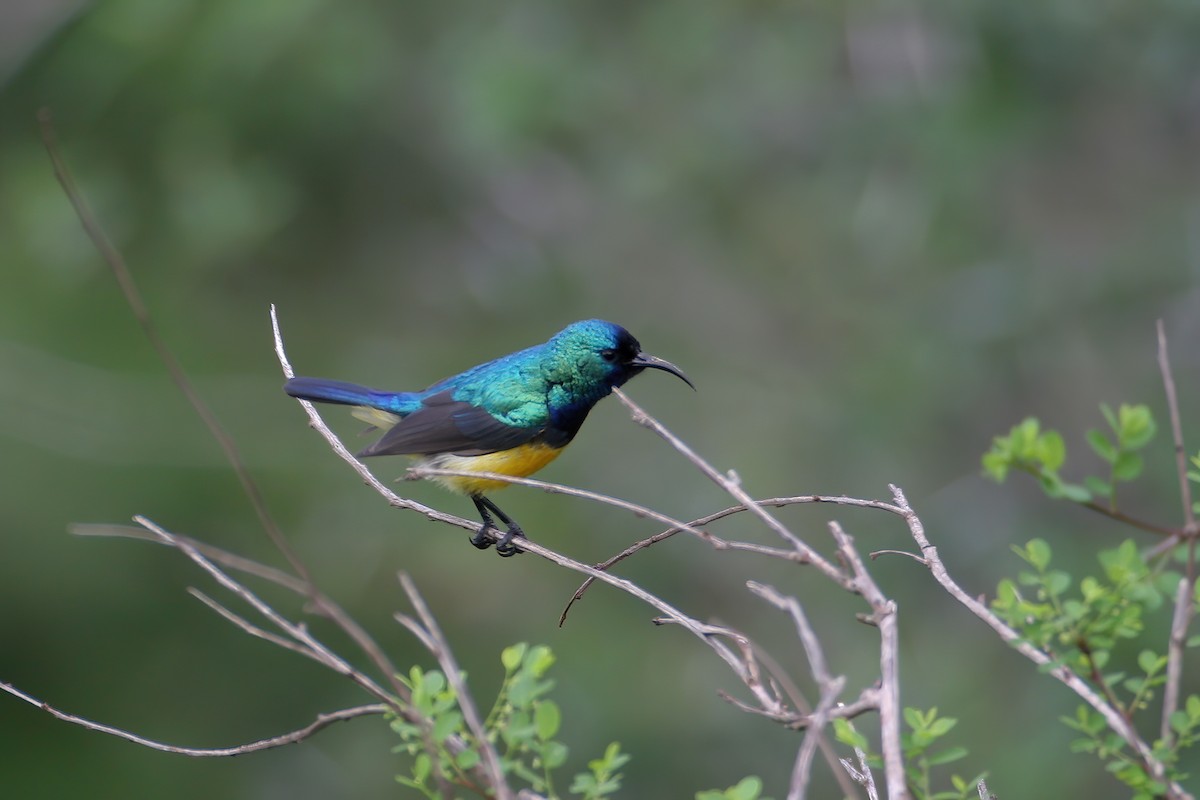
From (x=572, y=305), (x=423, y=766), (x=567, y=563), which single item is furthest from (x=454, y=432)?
(x=572, y=305)

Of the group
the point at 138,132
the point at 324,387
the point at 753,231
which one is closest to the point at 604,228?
the point at 753,231

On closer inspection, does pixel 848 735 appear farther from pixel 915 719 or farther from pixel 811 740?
pixel 811 740

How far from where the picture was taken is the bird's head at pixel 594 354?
15.6 feet

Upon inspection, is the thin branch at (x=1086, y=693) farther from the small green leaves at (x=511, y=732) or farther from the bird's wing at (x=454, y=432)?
the bird's wing at (x=454, y=432)

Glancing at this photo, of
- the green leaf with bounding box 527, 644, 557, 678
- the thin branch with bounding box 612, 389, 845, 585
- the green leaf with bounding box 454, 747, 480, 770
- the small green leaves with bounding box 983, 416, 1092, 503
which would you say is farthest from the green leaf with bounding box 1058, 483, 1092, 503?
the green leaf with bounding box 454, 747, 480, 770

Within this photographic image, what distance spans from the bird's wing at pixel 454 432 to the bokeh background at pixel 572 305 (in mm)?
2743

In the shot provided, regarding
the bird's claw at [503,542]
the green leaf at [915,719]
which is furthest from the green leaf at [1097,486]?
the bird's claw at [503,542]

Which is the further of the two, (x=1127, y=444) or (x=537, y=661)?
(x=537, y=661)

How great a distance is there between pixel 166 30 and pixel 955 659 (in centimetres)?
556

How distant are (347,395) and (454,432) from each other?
0.40 metres

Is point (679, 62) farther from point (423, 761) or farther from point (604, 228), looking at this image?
point (423, 761)

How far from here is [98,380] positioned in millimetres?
8516

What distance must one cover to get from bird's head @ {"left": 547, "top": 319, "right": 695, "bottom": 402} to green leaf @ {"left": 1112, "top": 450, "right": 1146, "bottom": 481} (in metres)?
2.93

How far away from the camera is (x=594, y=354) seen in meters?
4.77
